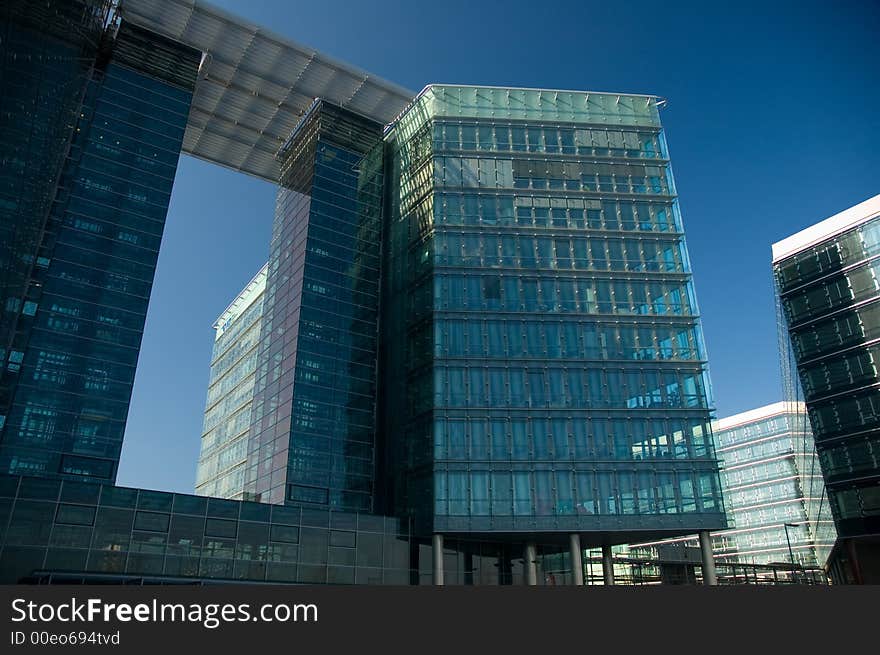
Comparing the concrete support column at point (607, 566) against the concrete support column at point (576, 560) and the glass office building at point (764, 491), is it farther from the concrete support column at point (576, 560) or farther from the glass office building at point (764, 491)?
the glass office building at point (764, 491)

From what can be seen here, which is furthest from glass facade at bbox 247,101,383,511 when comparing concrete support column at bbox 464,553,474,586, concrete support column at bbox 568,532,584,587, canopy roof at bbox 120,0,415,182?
concrete support column at bbox 568,532,584,587

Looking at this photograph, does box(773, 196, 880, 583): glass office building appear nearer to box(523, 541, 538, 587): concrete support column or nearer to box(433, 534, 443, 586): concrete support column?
box(523, 541, 538, 587): concrete support column

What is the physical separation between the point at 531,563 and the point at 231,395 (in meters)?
41.1

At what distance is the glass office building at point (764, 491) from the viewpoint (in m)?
89.6

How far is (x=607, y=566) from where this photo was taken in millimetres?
49188

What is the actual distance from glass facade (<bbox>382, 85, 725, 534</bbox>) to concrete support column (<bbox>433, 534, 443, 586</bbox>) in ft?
3.41

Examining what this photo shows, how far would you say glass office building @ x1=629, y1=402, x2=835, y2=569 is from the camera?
294ft

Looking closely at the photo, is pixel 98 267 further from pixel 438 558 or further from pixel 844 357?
pixel 844 357

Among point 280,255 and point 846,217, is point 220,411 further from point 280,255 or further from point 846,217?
point 846,217

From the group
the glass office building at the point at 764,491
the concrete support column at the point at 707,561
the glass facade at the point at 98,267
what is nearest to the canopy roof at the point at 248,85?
the glass facade at the point at 98,267

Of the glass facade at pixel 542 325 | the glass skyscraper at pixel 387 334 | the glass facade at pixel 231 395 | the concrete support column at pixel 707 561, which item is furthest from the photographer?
the glass facade at pixel 231 395

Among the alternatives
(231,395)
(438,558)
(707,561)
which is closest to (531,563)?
(438,558)

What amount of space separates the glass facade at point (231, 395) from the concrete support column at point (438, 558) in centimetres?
2358

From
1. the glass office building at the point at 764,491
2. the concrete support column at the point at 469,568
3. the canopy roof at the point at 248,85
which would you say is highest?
the canopy roof at the point at 248,85
